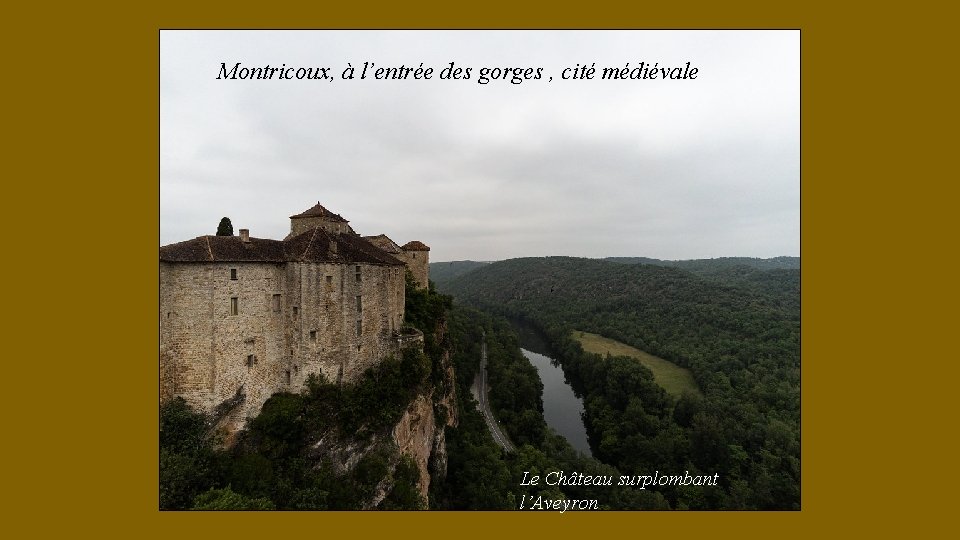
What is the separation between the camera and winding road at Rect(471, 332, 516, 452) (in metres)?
38.5

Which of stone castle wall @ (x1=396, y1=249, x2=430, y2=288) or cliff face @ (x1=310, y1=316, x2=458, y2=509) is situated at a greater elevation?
stone castle wall @ (x1=396, y1=249, x2=430, y2=288)

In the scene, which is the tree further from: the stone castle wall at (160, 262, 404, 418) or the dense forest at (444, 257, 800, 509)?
the dense forest at (444, 257, 800, 509)

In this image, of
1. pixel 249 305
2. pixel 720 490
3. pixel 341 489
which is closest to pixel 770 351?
pixel 720 490

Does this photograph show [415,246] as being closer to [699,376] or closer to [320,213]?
[320,213]

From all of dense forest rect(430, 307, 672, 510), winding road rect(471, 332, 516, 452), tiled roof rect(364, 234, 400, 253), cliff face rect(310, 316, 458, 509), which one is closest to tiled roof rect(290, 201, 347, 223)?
tiled roof rect(364, 234, 400, 253)

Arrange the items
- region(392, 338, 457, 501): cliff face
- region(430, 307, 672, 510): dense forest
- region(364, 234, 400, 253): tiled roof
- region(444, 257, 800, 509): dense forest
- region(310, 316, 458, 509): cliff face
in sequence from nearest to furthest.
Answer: region(310, 316, 458, 509): cliff face
region(392, 338, 457, 501): cliff face
region(430, 307, 672, 510): dense forest
region(364, 234, 400, 253): tiled roof
region(444, 257, 800, 509): dense forest

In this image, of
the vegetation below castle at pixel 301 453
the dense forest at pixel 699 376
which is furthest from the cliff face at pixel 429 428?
the dense forest at pixel 699 376

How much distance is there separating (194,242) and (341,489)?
1185 centimetres

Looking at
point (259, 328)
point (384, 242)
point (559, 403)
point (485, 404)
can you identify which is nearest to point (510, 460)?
point (485, 404)

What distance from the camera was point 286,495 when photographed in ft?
51.6

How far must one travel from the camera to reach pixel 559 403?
56500mm

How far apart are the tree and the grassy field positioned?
1876 inches

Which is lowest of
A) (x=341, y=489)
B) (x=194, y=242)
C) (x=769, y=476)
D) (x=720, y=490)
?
(x=720, y=490)

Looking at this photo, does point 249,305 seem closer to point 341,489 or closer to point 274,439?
point 274,439
